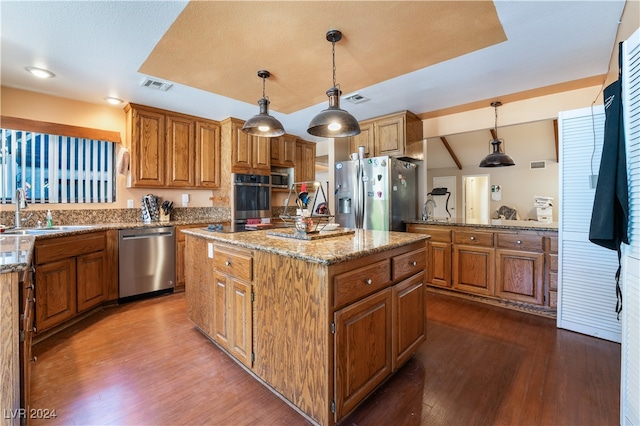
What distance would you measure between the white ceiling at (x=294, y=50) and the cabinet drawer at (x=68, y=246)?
1.55 meters

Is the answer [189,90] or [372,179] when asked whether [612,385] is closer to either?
[372,179]

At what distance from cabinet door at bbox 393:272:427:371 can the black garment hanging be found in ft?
3.37

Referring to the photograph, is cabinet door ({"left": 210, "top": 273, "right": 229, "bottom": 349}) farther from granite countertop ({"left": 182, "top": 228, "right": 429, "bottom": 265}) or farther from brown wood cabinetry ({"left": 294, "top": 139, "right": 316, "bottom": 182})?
brown wood cabinetry ({"left": 294, "top": 139, "right": 316, "bottom": 182})

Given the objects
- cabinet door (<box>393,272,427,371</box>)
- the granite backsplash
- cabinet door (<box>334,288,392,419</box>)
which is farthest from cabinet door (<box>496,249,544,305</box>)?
the granite backsplash

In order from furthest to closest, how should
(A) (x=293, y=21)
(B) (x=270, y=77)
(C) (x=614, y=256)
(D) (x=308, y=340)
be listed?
(B) (x=270, y=77) → (C) (x=614, y=256) → (A) (x=293, y=21) → (D) (x=308, y=340)

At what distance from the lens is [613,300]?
7.77 ft

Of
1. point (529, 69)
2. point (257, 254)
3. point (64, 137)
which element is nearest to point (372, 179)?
point (529, 69)

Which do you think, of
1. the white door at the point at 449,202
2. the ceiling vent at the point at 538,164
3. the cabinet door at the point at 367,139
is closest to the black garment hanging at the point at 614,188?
the cabinet door at the point at 367,139

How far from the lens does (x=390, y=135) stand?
159 inches

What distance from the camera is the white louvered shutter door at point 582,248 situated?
2.37 m

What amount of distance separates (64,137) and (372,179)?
12.5ft

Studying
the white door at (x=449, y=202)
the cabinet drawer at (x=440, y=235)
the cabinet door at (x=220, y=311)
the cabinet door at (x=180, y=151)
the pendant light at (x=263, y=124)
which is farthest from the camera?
the white door at (x=449, y=202)

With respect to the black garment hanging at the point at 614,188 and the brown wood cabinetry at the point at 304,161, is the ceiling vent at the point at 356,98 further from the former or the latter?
the black garment hanging at the point at 614,188

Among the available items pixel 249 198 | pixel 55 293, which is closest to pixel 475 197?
pixel 249 198
